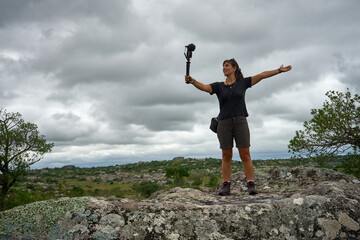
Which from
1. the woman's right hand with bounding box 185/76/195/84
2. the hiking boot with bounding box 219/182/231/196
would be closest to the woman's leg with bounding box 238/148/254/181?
the hiking boot with bounding box 219/182/231/196

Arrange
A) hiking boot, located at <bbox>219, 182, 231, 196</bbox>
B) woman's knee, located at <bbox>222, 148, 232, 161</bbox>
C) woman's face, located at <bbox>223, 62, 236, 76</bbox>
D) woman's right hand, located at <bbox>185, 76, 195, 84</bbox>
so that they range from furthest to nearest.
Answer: woman's face, located at <bbox>223, 62, 236, 76</bbox> → woman's knee, located at <bbox>222, 148, 232, 161</bbox> → woman's right hand, located at <bbox>185, 76, 195, 84</bbox> → hiking boot, located at <bbox>219, 182, 231, 196</bbox>

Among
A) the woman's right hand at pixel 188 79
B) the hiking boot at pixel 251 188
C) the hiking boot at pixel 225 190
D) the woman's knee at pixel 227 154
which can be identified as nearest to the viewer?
the hiking boot at pixel 251 188

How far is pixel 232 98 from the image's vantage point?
19.5 ft

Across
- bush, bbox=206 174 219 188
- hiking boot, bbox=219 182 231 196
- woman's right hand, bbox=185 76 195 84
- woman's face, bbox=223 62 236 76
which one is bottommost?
bush, bbox=206 174 219 188

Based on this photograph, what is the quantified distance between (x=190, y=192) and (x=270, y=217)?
226cm

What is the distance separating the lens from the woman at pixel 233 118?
5.73 metres

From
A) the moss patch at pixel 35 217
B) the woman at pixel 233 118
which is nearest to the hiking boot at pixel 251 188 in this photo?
the woman at pixel 233 118

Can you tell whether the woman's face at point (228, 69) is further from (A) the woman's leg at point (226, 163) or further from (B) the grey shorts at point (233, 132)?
(A) the woman's leg at point (226, 163)

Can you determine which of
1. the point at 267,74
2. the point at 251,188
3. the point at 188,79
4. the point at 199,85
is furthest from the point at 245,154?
the point at 188,79

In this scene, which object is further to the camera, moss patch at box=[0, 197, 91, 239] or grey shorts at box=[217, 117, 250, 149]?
grey shorts at box=[217, 117, 250, 149]

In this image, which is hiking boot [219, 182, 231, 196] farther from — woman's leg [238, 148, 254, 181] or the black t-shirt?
the black t-shirt

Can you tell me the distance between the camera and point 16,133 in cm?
1903

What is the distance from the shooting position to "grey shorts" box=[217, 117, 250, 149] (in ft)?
18.8

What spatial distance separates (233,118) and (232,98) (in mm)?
450
